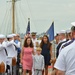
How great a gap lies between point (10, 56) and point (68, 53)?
787 cm

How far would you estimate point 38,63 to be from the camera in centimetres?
1187

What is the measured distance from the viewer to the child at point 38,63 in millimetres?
11852

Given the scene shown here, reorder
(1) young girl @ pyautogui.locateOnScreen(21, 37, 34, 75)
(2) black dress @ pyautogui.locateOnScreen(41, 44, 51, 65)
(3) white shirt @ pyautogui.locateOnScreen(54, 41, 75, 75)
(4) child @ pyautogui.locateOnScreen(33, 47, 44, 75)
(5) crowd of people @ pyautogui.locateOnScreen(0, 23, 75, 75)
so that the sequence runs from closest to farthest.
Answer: (3) white shirt @ pyautogui.locateOnScreen(54, 41, 75, 75) < (5) crowd of people @ pyautogui.locateOnScreen(0, 23, 75, 75) < (4) child @ pyautogui.locateOnScreen(33, 47, 44, 75) < (1) young girl @ pyautogui.locateOnScreen(21, 37, 34, 75) < (2) black dress @ pyautogui.locateOnScreen(41, 44, 51, 65)

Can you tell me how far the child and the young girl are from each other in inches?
10.0

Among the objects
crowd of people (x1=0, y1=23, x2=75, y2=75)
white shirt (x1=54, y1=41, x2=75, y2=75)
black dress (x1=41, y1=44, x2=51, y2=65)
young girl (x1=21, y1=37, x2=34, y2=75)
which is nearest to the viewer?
white shirt (x1=54, y1=41, x2=75, y2=75)

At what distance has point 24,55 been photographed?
1219 centimetres

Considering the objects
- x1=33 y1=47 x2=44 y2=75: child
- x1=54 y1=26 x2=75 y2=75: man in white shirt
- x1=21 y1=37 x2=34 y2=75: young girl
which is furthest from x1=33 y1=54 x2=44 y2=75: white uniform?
x1=54 y1=26 x2=75 y2=75: man in white shirt

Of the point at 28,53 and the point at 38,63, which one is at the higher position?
the point at 28,53

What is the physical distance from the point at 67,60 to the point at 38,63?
7685 mm

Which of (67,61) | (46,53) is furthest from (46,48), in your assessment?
(67,61)

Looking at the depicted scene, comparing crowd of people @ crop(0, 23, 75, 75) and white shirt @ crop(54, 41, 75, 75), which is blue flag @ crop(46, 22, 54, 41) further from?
white shirt @ crop(54, 41, 75, 75)

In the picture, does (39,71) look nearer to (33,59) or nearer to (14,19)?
(33,59)

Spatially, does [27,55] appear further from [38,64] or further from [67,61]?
[67,61]

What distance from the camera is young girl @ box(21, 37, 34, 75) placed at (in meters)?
12.1
